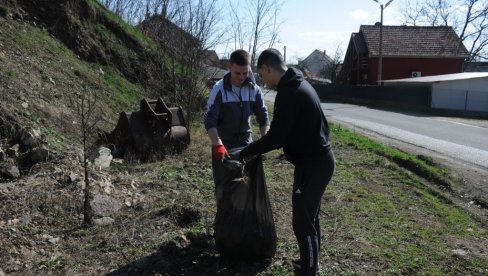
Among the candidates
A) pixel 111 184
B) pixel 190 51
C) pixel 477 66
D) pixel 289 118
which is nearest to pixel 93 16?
pixel 190 51

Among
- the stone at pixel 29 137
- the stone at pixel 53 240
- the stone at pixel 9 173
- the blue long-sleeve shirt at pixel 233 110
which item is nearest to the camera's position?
the blue long-sleeve shirt at pixel 233 110

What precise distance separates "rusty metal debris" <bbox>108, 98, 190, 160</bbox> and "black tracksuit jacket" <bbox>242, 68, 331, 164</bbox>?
4.30 m

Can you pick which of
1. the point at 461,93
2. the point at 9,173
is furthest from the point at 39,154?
the point at 461,93

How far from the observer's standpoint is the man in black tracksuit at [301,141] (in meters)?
3.06

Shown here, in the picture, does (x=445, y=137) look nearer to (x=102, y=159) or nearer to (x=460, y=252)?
(x=460, y=252)

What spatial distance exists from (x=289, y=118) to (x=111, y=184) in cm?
296

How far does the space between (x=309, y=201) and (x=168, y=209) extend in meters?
1.86

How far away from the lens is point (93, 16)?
12812 millimetres

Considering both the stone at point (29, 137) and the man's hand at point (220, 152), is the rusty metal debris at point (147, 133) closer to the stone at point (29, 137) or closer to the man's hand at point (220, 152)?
the stone at point (29, 137)

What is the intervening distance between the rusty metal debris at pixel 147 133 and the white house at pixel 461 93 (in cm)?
2231

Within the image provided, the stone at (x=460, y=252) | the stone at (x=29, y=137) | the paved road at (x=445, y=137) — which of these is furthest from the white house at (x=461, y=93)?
the stone at (x=29, y=137)

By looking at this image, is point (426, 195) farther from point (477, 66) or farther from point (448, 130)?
point (477, 66)

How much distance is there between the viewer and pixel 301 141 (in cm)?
314

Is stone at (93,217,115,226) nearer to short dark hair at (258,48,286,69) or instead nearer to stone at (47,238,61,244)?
stone at (47,238,61,244)
